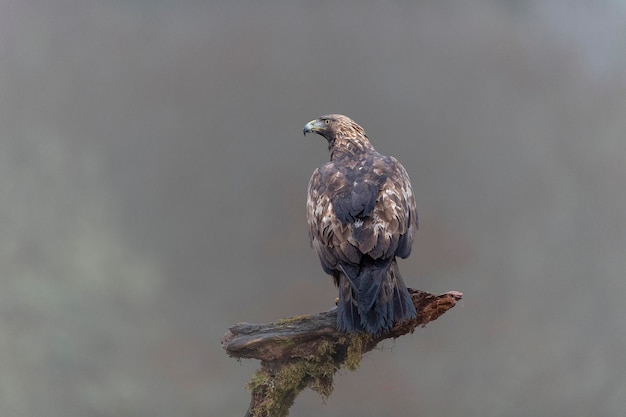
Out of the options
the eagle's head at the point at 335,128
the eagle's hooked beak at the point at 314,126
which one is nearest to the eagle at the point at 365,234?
the eagle's head at the point at 335,128

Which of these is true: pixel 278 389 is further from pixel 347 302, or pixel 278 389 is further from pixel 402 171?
pixel 402 171

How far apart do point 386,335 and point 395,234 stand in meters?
Answer: 0.81

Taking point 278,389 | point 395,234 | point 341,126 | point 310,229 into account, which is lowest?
point 278,389

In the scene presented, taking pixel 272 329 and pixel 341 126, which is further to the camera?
pixel 341 126

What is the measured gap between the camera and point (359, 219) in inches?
154

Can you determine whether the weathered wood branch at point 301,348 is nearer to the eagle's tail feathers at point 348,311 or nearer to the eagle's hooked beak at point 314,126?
the eagle's tail feathers at point 348,311

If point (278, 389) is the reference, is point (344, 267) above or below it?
above

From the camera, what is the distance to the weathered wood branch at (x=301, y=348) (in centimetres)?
410

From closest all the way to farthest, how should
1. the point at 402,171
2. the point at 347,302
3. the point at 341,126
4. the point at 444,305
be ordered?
the point at 347,302, the point at 444,305, the point at 402,171, the point at 341,126

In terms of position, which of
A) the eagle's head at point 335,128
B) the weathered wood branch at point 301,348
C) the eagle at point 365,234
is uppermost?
the eagle's head at point 335,128

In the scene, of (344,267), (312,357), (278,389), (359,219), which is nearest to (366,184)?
(359,219)

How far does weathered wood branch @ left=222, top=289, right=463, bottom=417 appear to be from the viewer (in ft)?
13.5

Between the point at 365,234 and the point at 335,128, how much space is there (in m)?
1.71

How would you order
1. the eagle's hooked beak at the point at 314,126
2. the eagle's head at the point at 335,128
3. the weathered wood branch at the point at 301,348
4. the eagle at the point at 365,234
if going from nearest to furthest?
the eagle at the point at 365,234 < the weathered wood branch at the point at 301,348 < the eagle's head at the point at 335,128 < the eagle's hooked beak at the point at 314,126
